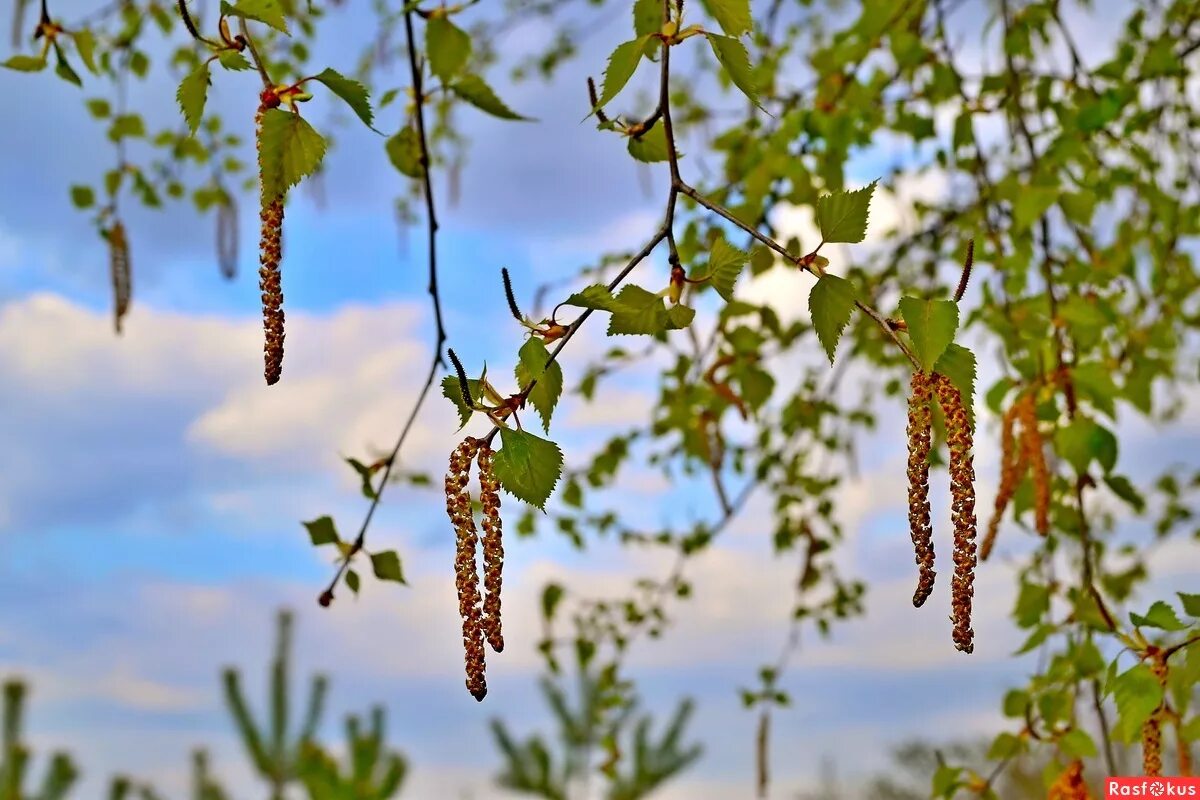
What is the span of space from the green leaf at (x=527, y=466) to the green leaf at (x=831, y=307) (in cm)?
20

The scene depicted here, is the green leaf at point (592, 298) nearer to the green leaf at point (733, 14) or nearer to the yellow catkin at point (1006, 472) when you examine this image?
the green leaf at point (733, 14)

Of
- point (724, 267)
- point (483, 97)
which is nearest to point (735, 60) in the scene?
point (724, 267)

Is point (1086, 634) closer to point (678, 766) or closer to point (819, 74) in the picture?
point (819, 74)

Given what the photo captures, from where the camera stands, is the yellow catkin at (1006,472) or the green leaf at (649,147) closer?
the green leaf at (649,147)

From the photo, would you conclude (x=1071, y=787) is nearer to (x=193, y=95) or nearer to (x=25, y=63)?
(x=193, y=95)

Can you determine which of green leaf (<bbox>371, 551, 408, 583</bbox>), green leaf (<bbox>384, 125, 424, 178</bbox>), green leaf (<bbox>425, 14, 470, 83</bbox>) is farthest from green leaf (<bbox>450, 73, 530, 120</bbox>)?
green leaf (<bbox>371, 551, 408, 583</bbox>)

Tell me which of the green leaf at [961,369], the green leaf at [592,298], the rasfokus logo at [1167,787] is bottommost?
the rasfokus logo at [1167,787]

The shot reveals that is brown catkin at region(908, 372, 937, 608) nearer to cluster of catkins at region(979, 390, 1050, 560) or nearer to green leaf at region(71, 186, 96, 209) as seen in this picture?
cluster of catkins at region(979, 390, 1050, 560)

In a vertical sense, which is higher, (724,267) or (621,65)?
(621,65)

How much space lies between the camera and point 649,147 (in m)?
0.98

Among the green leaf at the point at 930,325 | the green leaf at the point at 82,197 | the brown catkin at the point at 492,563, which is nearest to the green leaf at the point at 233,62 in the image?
the brown catkin at the point at 492,563

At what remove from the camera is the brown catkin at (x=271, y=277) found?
31.3 inches

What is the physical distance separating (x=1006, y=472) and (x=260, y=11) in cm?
101

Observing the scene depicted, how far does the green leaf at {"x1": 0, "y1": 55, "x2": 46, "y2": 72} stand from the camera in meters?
1.54
